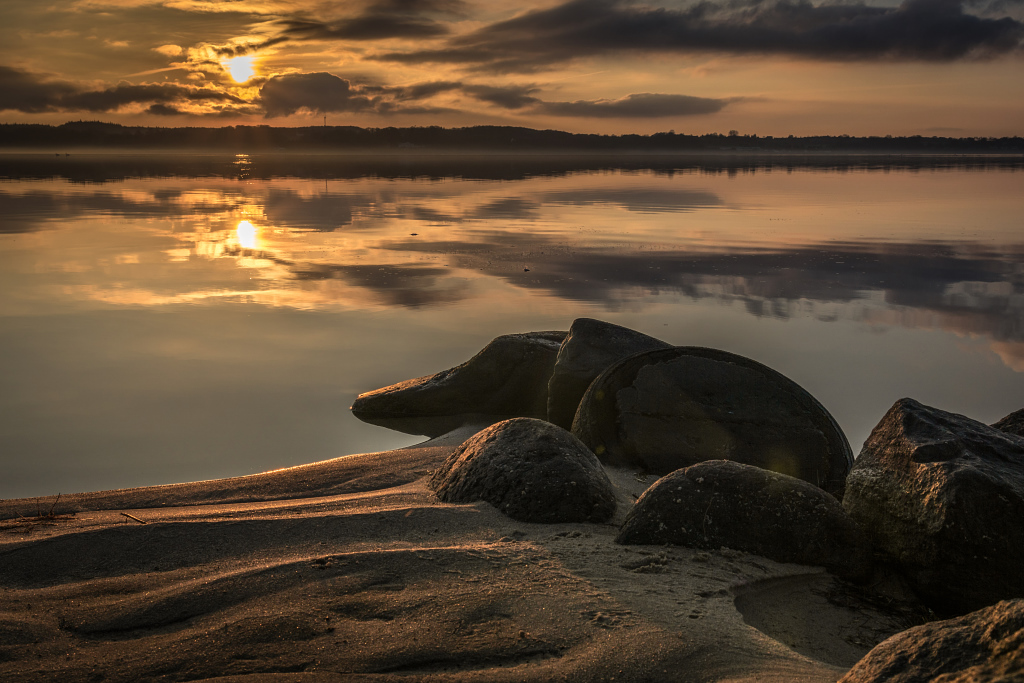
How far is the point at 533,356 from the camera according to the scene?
714 centimetres

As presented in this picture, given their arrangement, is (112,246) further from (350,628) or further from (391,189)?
(391,189)

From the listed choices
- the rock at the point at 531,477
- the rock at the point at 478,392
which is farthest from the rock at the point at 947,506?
the rock at the point at 478,392

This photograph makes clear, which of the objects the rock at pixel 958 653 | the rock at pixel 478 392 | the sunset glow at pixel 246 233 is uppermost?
the sunset glow at pixel 246 233

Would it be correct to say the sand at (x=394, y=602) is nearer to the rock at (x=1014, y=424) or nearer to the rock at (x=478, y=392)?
the rock at (x=1014, y=424)

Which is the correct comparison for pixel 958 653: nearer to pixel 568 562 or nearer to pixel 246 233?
pixel 568 562

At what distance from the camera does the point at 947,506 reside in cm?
347

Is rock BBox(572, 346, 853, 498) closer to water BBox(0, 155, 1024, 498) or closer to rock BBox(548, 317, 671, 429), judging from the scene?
rock BBox(548, 317, 671, 429)

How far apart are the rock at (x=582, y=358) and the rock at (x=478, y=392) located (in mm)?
743

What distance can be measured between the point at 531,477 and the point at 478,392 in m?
2.90

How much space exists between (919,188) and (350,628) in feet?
114

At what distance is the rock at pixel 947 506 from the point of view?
3.40m

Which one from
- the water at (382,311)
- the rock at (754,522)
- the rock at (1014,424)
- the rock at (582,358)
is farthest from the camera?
the water at (382,311)

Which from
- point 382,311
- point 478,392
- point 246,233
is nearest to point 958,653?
point 478,392

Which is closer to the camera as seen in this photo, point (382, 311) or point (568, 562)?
point (568, 562)
